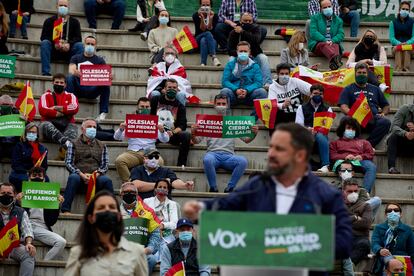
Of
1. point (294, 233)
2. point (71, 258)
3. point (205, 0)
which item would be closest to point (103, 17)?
point (205, 0)

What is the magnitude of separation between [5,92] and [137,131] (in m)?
3.02

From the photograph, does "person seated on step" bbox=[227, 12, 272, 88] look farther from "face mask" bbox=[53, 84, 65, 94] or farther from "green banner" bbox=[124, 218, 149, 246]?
"green banner" bbox=[124, 218, 149, 246]

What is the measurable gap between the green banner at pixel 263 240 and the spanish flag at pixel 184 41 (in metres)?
13.4

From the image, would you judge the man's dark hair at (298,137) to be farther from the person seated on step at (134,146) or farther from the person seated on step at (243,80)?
the person seated on step at (243,80)

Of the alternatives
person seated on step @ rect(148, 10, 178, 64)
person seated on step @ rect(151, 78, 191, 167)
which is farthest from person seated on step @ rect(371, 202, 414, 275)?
person seated on step @ rect(148, 10, 178, 64)

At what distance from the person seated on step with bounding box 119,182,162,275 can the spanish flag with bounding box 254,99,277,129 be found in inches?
124

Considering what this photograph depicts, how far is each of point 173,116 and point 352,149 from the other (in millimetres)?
2500

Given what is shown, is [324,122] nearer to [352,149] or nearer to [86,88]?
[352,149]

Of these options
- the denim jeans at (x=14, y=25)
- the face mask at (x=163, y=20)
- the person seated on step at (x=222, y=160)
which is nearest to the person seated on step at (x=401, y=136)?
the person seated on step at (x=222, y=160)

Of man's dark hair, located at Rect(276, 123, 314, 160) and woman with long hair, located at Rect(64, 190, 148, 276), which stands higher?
man's dark hair, located at Rect(276, 123, 314, 160)

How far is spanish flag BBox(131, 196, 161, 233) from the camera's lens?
612 inches

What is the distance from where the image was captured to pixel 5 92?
19.9 m

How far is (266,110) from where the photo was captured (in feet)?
61.6

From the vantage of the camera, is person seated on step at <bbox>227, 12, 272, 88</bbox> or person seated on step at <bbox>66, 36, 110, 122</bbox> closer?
person seated on step at <bbox>66, 36, 110, 122</bbox>
